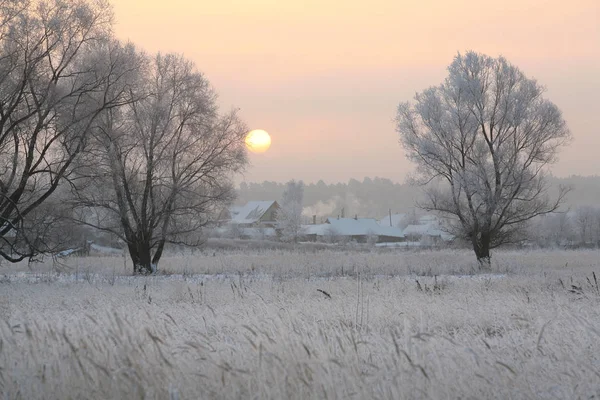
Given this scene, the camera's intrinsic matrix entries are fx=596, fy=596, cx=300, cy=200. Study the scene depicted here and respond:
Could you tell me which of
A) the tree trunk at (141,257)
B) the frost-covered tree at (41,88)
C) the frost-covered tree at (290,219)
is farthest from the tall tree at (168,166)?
the frost-covered tree at (290,219)

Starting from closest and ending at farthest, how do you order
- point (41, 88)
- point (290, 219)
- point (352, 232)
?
1. point (41, 88)
2. point (290, 219)
3. point (352, 232)

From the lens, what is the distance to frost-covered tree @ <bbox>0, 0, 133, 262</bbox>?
16203mm

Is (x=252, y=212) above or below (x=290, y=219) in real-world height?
above

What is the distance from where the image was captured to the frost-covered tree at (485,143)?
2819 cm

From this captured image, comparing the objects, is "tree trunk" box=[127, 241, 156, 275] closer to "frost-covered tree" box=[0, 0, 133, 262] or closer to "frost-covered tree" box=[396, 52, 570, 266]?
"frost-covered tree" box=[0, 0, 133, 262]

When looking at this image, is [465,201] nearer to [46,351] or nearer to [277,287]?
[277,287]

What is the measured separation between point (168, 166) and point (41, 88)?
28.6 feet

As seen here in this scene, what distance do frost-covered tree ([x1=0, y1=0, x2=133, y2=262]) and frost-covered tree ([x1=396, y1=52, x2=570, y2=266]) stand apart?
1586 centimetres

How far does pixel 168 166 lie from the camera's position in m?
25.8

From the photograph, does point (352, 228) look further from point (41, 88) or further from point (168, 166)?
point (41, 88)

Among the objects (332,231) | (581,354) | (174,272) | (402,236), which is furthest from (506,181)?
(402,236)

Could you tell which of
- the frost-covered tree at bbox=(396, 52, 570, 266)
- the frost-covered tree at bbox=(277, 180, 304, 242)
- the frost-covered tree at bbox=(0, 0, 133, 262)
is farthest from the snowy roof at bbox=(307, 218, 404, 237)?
the frost-covered tree at bbox=(0, 0, 133, 262)

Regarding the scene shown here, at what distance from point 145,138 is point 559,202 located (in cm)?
1938

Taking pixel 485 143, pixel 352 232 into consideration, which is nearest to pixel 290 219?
pixel 352 232
